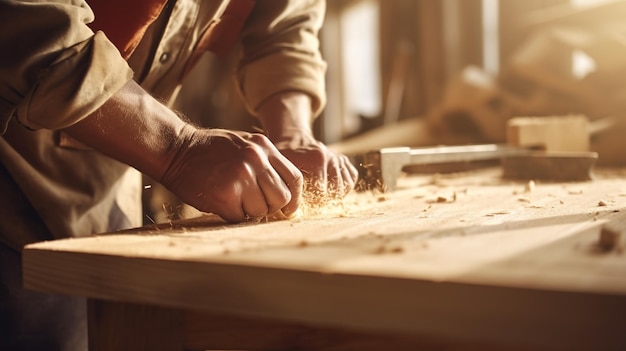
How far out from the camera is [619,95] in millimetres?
2672

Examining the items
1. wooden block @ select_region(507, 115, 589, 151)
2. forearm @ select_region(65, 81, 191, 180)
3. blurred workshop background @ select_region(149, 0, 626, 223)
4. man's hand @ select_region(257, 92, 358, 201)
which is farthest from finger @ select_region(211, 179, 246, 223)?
wooden block @ select_region(507, 115, 589, 151)

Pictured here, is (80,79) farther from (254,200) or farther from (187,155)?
(254,200)

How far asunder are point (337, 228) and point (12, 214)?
0.75 metres

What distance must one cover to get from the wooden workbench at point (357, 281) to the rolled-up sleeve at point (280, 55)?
1.76ft

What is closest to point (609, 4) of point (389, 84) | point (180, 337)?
point (389, 84)

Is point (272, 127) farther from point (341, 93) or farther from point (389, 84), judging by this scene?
point (341, 93)

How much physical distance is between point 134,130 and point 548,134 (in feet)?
4.69

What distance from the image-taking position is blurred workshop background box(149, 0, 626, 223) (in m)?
2.76

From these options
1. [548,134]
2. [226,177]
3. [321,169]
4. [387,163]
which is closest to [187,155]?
[226,177]

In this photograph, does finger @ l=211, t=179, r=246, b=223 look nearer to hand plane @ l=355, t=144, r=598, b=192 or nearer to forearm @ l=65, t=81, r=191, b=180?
forearm @ l=65, t=81, r=191, b=180

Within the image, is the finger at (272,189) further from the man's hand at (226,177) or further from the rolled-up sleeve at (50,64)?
the rolled-up sleeve at (50,64)

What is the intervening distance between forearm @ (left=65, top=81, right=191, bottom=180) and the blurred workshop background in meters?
0.76

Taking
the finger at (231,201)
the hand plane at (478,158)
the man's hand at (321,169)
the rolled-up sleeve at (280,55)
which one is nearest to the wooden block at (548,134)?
the hand plane at (478,158)

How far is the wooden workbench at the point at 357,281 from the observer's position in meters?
0.58
